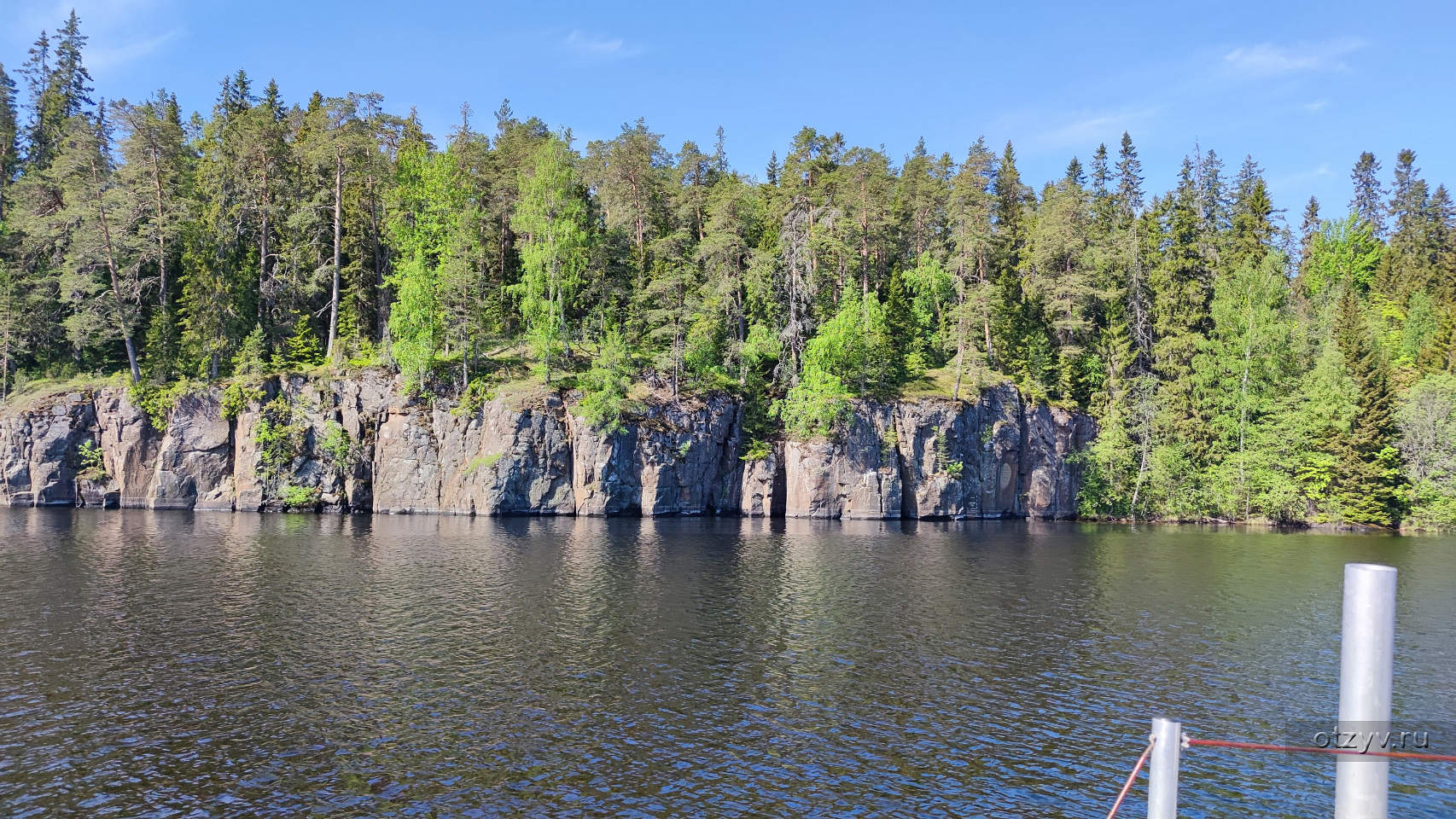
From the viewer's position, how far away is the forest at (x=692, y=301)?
75.0 metres

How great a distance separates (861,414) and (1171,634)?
4607 cm

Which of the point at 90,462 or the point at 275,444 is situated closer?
the point at 275,444

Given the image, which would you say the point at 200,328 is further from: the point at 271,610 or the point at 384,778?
the point at 384,778

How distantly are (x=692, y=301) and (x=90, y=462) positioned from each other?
55520 millimetres

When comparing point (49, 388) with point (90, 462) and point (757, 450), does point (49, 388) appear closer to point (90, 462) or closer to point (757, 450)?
point (90, 462)

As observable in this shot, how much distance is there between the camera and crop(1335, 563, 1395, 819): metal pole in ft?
16.0

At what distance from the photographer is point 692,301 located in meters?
79.9

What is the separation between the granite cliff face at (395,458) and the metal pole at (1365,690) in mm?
69084

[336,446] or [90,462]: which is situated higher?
[336,446]

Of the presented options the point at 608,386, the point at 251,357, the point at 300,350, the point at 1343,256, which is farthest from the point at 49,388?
the point at 1343,256

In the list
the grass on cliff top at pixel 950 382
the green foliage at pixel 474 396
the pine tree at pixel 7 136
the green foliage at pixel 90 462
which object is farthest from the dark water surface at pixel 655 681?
the pine tree at pixel 7 136

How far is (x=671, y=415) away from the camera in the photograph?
76.1m

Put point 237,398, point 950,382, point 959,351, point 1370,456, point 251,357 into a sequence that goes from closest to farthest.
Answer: point 237,398 < point 1370,456 < point 251,357 < point 959,351 < point 950,382

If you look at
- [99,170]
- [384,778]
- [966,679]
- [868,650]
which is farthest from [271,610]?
[99,170]
